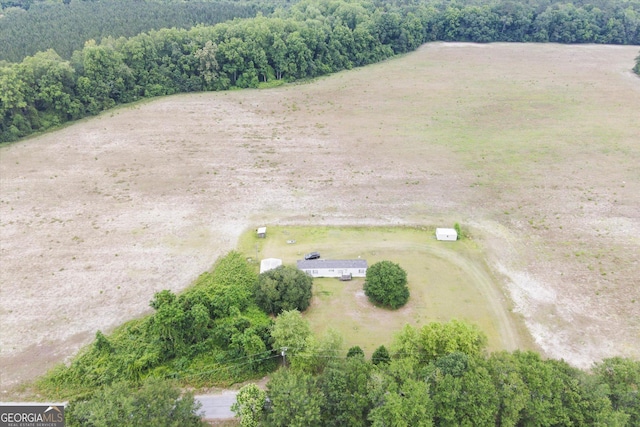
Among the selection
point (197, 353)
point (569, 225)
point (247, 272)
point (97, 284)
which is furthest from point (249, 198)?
point (569, 225)

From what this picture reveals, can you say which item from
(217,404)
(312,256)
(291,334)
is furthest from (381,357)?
(312,256)

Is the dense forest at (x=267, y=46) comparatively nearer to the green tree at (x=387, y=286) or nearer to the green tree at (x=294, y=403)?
the green tree at (x=387, y=286)

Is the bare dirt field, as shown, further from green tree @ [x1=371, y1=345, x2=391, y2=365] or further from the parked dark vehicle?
green tree @ [x1=371, y1=345, x2=391, y2=365]

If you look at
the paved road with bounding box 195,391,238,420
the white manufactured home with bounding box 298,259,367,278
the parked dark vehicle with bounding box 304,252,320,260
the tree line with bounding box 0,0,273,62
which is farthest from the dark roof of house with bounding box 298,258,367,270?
the tree line with bounding box 0,0,273,62

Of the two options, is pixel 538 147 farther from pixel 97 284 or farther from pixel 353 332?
pixel 97 284

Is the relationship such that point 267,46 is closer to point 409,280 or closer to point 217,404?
point 409,280
